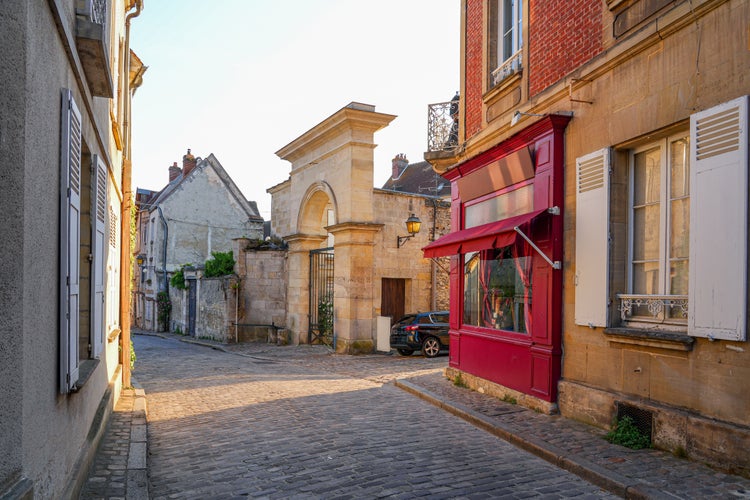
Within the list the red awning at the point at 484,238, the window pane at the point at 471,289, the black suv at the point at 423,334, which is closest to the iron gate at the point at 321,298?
the black suv at the point at 423,334

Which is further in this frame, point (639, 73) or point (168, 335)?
point (168, 335)

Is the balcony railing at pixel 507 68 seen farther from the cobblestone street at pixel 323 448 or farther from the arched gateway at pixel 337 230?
the arched gateway at pixel 337 230

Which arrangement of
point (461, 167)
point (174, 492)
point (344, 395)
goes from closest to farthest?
1. point (174, 492)
2. point (344, 395)
3. point (461, 167)

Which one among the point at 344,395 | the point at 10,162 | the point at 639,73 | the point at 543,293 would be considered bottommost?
the point at 344,395

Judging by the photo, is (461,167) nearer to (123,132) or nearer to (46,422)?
(123,132)

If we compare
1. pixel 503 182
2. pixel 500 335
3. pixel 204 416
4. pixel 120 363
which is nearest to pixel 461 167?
pixel 503 182

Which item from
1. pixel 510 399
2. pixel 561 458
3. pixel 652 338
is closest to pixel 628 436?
pixel 561 458

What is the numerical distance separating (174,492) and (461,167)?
7.24 meters

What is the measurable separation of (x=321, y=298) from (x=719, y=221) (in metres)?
14.9

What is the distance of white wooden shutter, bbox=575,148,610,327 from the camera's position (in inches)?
261

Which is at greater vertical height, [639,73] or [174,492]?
[639,73]

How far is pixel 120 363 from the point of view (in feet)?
32.2

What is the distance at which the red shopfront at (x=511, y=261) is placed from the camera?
7.50 meters

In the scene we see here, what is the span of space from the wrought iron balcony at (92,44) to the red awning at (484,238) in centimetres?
489
